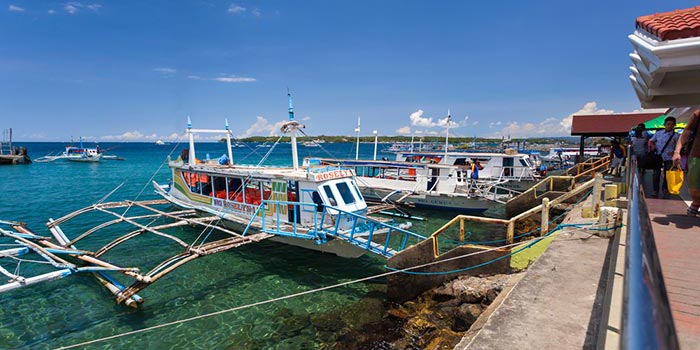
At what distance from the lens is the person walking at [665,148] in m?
8.40

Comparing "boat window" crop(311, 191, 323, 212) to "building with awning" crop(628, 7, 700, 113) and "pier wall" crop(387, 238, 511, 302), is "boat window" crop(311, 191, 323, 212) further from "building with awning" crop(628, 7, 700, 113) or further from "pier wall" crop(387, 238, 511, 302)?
"building with awning" crop(628, 7, 700, 113)

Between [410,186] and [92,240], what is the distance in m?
Answer: 17.9

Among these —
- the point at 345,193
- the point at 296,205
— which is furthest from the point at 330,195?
the point at 296,205

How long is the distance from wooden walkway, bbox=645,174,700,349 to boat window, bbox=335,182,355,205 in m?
8.75

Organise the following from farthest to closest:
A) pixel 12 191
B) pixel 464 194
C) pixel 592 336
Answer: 1. pixel 12 191
2. pixel 464 194
3. pixel 592 336

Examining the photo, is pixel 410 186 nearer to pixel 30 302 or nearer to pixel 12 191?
pixel 30 302

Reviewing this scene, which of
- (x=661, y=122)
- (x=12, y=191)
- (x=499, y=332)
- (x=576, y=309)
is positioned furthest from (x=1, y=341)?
(x=12, y=191)

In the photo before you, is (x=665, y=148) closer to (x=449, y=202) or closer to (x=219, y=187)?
(x=449, y=202)

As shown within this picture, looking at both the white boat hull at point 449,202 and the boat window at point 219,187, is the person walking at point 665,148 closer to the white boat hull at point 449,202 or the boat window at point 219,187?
the white boat hull at point 449,202

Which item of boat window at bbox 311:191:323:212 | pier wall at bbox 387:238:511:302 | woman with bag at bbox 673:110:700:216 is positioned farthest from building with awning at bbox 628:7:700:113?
boat window at bbox 311:191:323:212

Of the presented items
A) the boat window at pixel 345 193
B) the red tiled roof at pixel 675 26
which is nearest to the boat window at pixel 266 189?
the boat window at pixel 345 193

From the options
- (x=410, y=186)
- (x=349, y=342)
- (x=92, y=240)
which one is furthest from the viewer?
(x=410, y=186)

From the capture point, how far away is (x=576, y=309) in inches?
203

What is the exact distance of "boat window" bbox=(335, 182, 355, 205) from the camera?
44.6 ft
